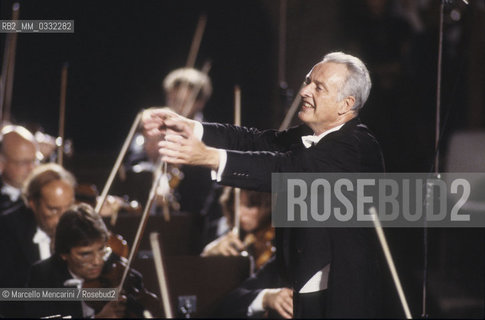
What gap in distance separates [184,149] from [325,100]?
0.62m

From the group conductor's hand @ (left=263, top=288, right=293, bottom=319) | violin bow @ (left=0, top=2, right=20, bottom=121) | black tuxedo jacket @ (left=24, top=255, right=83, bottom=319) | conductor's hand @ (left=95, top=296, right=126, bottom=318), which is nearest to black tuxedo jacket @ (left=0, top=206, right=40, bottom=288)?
black tuxedo jacket @ (left=24, top=255, right=83, bottom=319)

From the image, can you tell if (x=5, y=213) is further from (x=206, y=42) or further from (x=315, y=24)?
(x=206, y=42)

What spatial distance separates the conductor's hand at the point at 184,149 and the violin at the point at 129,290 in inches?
38.6

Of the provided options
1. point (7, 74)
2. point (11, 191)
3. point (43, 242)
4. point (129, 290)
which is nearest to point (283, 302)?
point (129, 290)

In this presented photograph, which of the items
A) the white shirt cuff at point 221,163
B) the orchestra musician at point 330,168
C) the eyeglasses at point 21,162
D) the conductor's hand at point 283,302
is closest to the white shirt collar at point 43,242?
the eyeglasses at point 21,162

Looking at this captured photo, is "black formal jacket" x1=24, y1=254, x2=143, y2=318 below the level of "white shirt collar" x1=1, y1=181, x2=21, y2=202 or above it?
below

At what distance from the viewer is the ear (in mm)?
2678

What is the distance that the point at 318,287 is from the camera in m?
2.65

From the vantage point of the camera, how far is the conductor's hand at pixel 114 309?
3.08 m

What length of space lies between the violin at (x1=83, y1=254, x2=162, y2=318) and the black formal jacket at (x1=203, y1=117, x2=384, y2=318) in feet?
2.17

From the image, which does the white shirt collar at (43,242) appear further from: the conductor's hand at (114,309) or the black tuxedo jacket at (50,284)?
the conductor's hand at (114,309)

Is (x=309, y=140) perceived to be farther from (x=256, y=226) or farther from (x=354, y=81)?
(x=256, y=226)

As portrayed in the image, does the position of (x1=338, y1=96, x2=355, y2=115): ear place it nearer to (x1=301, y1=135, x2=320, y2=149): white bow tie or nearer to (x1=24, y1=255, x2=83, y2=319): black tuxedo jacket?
(x1=301, y1=135, x2=320, y2=149): white bow tie

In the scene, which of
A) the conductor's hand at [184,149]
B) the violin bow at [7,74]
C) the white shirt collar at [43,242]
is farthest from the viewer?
the violin bow at [7,74]
